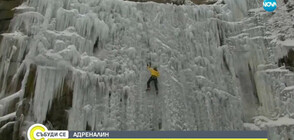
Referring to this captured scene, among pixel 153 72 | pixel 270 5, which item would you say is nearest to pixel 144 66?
pixel 153 72

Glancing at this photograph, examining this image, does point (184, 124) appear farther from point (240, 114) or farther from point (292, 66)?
point (292, 66)

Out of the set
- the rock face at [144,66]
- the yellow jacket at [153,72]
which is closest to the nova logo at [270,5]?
the rock face at [144,66]

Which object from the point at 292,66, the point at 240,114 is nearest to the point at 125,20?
the point at 240,114

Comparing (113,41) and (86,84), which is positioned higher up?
(113,41)

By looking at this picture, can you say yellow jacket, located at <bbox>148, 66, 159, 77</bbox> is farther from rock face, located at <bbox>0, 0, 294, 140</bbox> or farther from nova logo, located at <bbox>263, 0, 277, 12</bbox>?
nova logo, located at <bbox>263, 0, 277, 12</bbox>

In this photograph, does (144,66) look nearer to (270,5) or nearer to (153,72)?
(153,72)

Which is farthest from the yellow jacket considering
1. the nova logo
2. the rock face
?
the nova logo

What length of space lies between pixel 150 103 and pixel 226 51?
3209 millimetres

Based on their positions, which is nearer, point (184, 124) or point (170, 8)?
point (184, 124)

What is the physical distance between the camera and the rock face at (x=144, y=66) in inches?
273

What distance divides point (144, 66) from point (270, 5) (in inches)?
205

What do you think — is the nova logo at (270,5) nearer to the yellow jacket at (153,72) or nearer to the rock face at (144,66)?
the rock face at (144,66)

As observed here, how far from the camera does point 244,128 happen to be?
8.08 metres

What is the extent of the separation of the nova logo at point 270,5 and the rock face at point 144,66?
0.73 feet
